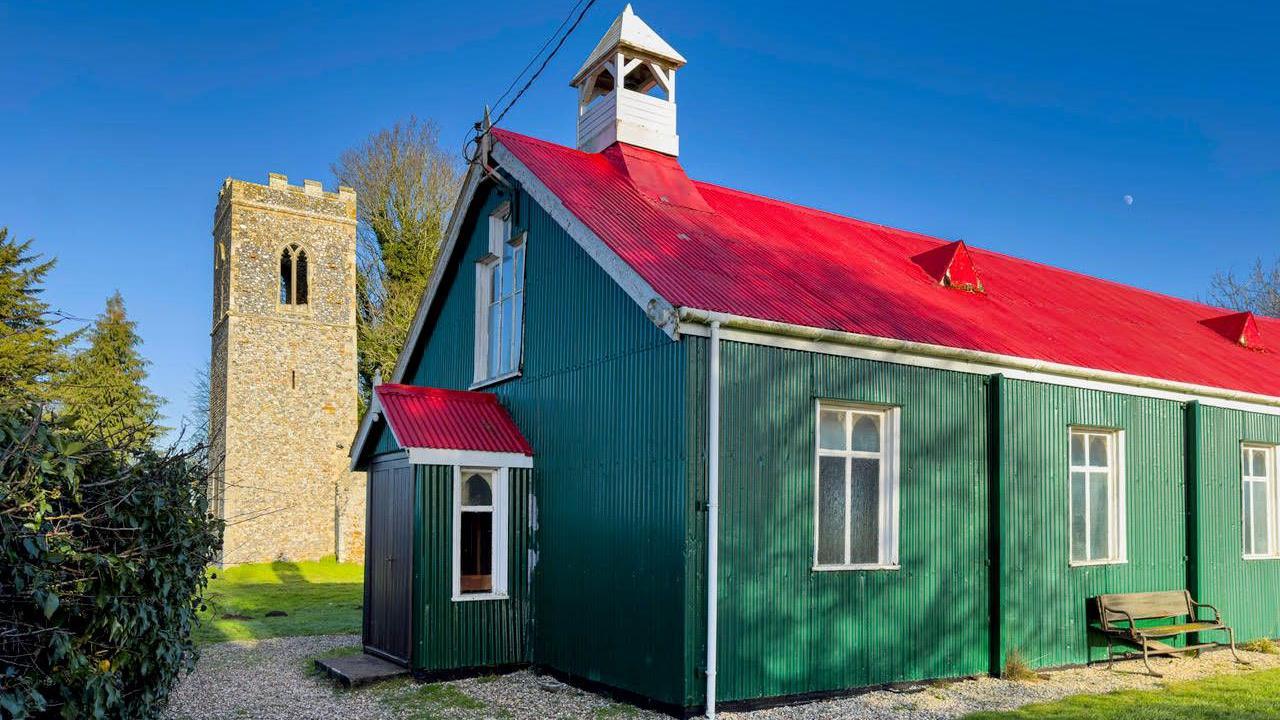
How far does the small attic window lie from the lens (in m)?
14.9

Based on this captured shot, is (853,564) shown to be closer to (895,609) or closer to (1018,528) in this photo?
(895,609)

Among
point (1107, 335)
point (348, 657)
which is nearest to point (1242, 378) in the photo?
point (1107, 335)

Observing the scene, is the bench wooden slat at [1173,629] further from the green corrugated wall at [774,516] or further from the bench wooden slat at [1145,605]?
the green corrugated wall at [774,516]

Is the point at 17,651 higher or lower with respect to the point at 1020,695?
higher

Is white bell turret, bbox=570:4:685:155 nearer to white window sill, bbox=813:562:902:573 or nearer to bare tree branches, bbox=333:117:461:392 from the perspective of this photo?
white window sill, bbox=813:562:902:573

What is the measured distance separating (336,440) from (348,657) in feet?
86.0

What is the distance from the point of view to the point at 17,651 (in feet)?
19.2

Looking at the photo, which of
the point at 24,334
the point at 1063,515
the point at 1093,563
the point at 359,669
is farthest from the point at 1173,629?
the point at 24,334

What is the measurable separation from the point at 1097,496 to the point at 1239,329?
7887mm

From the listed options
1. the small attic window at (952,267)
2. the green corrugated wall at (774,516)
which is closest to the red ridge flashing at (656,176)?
the green corrugated wall at (774,516)

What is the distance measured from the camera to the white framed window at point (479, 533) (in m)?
11.9

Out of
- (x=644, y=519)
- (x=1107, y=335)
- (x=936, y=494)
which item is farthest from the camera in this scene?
(x=1107, y=335)

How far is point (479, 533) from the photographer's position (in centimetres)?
1216

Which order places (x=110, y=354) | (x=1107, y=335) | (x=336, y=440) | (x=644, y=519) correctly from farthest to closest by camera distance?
(x=110, y=354) < (x=336, y=440) < (x=1107, y=335) < (x=644, y=519)
